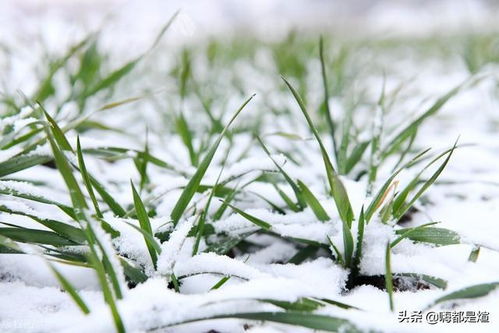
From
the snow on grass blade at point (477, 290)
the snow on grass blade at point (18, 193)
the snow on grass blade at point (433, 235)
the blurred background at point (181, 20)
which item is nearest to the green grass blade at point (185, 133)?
the blurred background at point (181, 20)

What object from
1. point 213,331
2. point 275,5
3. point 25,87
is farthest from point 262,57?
point 275,5

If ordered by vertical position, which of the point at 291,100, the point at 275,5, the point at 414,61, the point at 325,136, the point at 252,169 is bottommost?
the point at 252,169

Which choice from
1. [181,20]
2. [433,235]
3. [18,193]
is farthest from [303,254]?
[181,20]

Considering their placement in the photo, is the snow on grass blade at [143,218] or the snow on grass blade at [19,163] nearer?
the snow on grass blade at [143,218]

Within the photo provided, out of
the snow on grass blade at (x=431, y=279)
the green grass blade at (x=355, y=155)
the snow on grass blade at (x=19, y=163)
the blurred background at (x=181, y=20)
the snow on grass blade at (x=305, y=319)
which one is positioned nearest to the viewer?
the snow on grass blade at (x=305, y=319)

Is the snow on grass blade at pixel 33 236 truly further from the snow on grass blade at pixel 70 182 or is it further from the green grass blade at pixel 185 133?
the green grass blade at pixel 185 133

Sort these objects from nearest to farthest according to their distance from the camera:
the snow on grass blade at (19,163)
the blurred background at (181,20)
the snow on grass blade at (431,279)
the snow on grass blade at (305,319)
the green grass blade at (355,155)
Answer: the snow on grass blade at (305,319)
the snow on grass blade at (431,279)
the snow on grass blade at (19,163)
the green grass blade at (355,155)
the blurred background at (181,20)

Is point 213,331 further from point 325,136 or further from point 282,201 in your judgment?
point 325,136

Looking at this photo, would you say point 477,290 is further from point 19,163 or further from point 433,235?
point 19,163

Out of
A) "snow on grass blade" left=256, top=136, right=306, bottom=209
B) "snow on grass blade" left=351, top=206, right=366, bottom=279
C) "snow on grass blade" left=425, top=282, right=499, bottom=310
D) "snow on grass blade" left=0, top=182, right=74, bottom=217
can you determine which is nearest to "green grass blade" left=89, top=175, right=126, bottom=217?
"snow on grass blade" left=0, top=182, right=74, bottom=217
